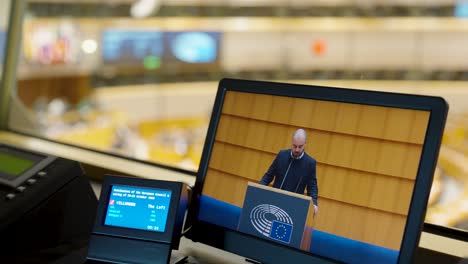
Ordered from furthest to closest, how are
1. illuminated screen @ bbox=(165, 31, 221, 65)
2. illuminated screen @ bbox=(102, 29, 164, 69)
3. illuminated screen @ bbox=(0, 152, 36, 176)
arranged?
1. illuminated screen @ bbox=(102, 29, 164, 69)
2. illuminated screen @ bbox=(165, 31, 221, 65)
3. illuminated screen @ bbox=(0, 152, 36, 176)

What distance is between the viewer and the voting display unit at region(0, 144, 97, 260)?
39.9 inches

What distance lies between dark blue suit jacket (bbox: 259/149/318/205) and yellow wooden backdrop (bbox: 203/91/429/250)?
0.01 m

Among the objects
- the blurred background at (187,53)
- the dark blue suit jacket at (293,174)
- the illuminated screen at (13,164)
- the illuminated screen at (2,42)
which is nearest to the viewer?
the dark blue suit jacket at (293,174)

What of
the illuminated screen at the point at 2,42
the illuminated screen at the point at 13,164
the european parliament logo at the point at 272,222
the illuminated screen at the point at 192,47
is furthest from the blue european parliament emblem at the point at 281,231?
the illuminated screen at the point at 192,47

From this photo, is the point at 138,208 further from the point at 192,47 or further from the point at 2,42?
the point at 192,47

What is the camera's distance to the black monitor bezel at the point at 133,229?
38.5 inches

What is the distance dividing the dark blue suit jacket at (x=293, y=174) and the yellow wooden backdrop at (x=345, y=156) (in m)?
0.01

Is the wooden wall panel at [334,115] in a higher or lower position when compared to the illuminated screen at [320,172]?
higher

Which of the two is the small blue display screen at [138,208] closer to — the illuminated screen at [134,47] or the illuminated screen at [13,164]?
the illuminated screen at [13,164]

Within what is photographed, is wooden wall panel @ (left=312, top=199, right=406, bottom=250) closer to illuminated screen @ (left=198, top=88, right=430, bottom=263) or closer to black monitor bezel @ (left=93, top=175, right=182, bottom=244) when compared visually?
illuminated screen @ (left=198, top=88, right=430, bottom=263)

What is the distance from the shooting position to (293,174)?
3.05ft

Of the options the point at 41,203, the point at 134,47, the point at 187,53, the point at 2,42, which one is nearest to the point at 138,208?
the point at 41,203

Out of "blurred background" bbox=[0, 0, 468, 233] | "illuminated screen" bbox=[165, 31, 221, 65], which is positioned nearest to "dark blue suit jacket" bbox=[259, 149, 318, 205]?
"blurred background" bbox=[0, 0, 468, 233]

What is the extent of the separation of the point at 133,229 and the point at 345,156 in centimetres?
40
